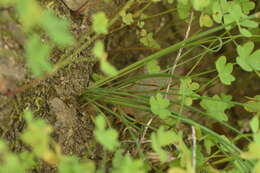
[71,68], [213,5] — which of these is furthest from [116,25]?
[213,5]

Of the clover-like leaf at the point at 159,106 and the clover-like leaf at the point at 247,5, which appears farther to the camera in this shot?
the clover-like leaf at the point at 247,5

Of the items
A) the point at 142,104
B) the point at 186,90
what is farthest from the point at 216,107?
the point at 142,104

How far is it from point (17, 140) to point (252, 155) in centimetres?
66

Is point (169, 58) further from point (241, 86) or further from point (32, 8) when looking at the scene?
point (32, 8)

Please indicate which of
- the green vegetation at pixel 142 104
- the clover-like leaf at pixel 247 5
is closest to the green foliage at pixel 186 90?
the green vegetation at pixel 142 104

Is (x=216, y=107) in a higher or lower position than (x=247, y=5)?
lower

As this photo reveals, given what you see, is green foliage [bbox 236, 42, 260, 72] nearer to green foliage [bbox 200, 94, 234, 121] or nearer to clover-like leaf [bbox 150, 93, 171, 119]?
green foliage [bbox 200, 94, 234, 121]

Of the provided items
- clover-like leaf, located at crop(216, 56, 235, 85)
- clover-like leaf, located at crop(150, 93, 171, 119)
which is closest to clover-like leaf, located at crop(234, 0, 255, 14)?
clover-like leaf, located at crop(216, 56, 235, 85)

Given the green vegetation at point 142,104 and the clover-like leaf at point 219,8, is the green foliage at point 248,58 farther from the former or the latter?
the clover-like leaf at point 219,8

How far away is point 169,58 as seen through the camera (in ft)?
5.72

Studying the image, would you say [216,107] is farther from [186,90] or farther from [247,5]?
[247,5]

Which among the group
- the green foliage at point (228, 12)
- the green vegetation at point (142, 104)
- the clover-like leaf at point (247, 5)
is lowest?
the green vegetation at point (142, 104)

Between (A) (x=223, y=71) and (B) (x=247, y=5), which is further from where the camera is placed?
(B) (x=247, y=5)

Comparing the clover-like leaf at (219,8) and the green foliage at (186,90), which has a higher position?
the clover-like leaf at (219,8)
